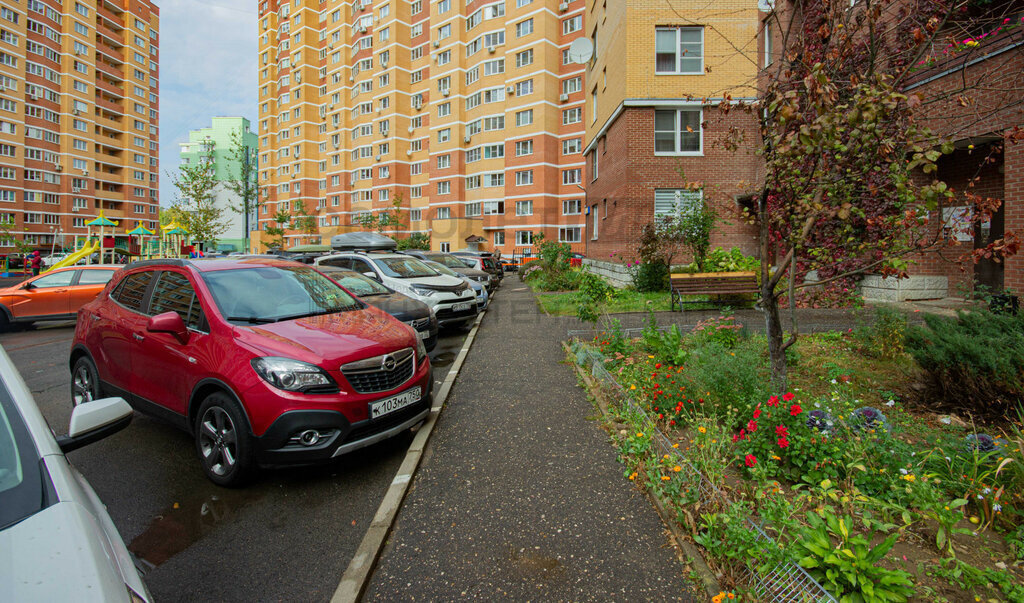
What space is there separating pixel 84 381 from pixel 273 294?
2627 millimetres

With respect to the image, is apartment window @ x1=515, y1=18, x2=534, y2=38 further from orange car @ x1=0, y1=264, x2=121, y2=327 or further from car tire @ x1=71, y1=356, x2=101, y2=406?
car tire @ x1=71, y1=356, x2=101, y2=406

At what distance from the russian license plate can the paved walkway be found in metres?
0.56

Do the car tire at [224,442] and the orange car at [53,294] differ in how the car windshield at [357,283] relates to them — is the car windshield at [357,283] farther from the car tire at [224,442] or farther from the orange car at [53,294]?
the orange car at [53,294]

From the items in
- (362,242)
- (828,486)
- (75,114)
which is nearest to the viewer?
(828,486)

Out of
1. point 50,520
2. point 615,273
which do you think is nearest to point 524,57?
point 615,273

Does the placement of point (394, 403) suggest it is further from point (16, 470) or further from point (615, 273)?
point (615, 273)

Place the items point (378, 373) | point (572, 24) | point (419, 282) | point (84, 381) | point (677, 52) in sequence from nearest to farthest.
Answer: point (378, 373)
point (84, 381)
point (419, 282)
point (677, 52)
point (572, 24)

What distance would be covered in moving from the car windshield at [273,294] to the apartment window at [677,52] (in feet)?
52.5

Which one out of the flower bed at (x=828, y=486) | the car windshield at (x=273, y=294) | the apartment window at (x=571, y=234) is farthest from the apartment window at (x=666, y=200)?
the apartment window at (x=571, y=234)

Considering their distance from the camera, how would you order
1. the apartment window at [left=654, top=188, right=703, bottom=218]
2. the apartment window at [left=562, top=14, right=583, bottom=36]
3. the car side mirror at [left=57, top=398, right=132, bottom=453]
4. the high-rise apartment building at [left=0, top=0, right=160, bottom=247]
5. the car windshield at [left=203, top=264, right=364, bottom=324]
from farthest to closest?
the high-rise apartment building at [left=0, top=0, right=160, bottom=247]
the apartment window at [left=562, top=14, right=583, bottom=36]
the apartment window at [left=654, top=188, right=703, bottom=218]
the car windshield at [left=203, top=264, right=364, bottom=324]
the car side mirror at [left=57, top=398, right=132, bottom=453]

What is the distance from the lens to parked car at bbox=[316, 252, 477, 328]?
10336 millimetres

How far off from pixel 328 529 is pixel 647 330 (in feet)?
15.4

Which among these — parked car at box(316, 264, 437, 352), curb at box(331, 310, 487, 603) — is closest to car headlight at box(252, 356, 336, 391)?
curb at box(331, 310, 487, 603)

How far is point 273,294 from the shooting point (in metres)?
4.91
